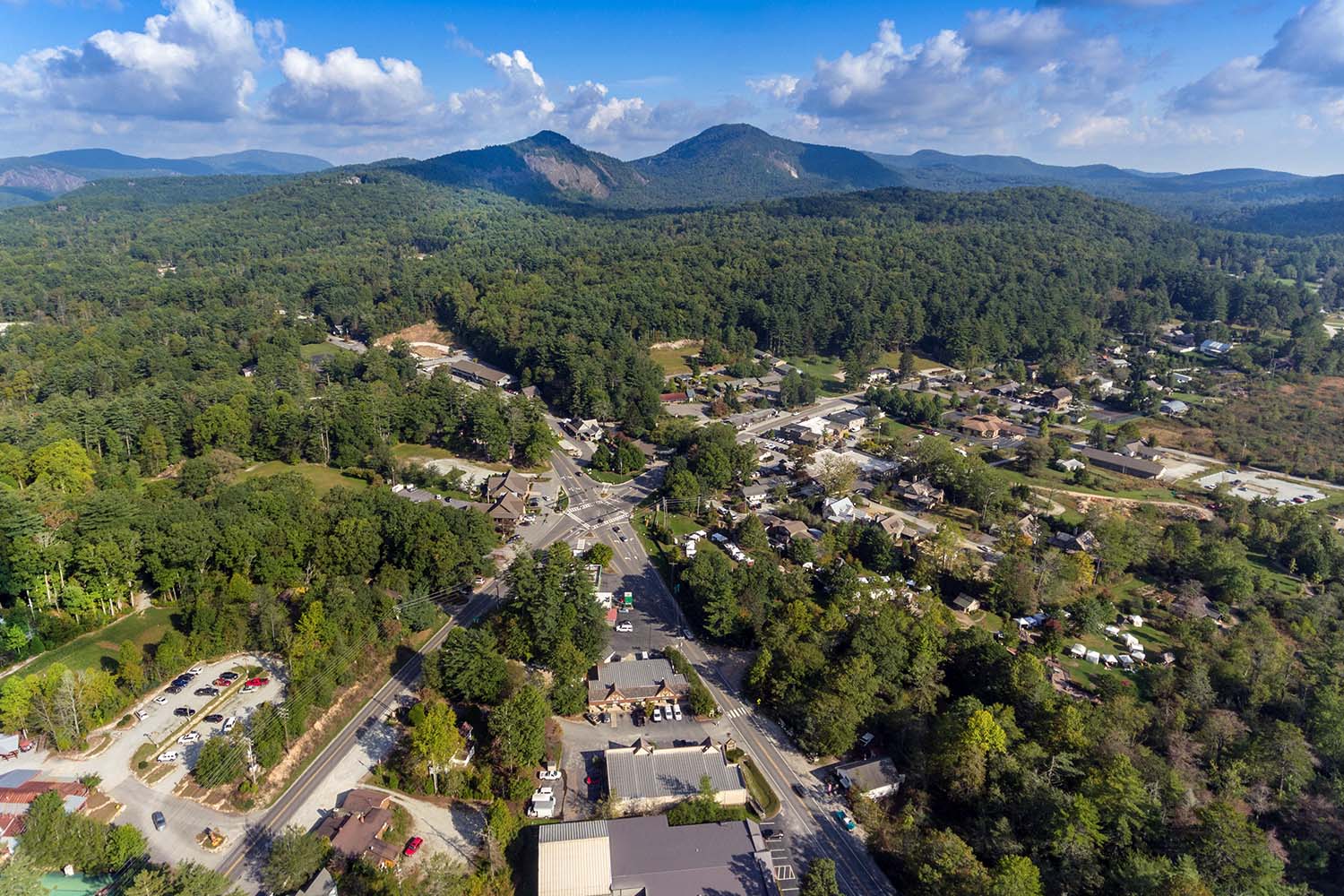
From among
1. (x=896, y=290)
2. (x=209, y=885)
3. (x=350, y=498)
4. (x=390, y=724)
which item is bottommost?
(x=390, y=724)

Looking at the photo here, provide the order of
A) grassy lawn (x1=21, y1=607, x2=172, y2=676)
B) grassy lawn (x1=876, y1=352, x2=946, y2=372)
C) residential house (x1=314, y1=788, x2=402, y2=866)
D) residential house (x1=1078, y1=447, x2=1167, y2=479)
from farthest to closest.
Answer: grassy lawn (x1=876, y1=352, x2=946, y2=372), residential house (x1=1078, y1=447, x2=1167, y2=479), grassy lawn (x1=21, y1=607, x2=172, y2=676), residential house (x1=314, y1=788, x2=402, y2=866)

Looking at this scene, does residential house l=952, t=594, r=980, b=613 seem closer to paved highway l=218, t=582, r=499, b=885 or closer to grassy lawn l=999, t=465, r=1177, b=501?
grassy lawn l=999, t=465, r=1177, b=501

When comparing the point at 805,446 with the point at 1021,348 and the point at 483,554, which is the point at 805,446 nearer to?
the point at 483,554

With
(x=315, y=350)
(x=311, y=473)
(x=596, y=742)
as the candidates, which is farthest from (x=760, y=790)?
(x=315, y=350)

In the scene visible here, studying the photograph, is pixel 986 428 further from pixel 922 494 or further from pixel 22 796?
pixel 22 796

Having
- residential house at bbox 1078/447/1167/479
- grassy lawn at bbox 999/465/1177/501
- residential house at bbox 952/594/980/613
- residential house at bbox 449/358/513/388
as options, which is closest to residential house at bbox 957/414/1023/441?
residential house at bbox 1078/447/1167/479

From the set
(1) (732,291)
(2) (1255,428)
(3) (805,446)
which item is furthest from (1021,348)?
(3) (805,446)
